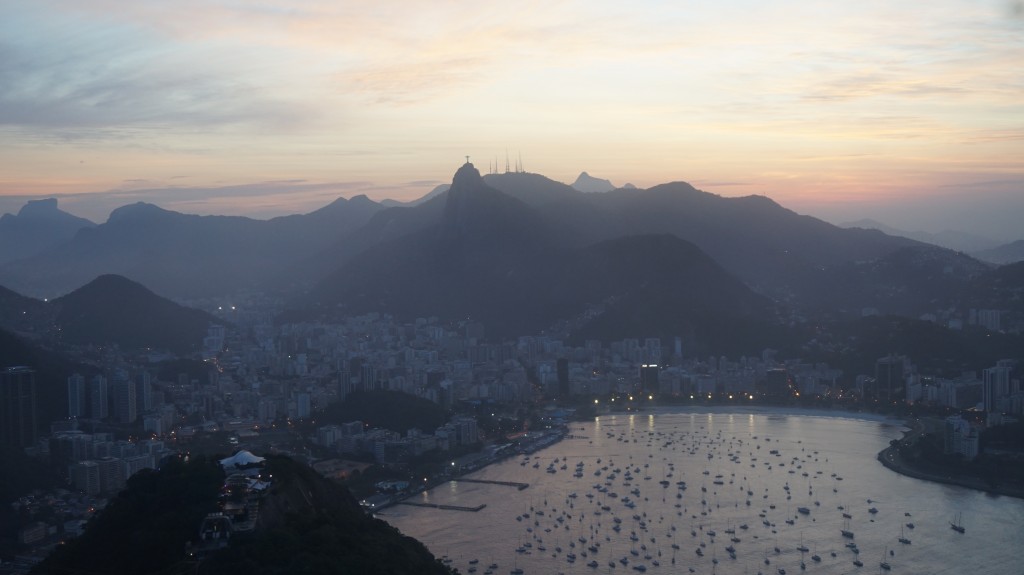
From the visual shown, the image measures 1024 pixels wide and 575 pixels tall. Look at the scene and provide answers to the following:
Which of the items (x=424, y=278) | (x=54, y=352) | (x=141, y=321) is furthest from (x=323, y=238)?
(x=54, y=352)

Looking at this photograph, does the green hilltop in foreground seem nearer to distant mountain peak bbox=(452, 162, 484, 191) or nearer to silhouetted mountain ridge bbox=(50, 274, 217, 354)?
silhouetted mountain ridge bbox=(50, 274, 217, 354)

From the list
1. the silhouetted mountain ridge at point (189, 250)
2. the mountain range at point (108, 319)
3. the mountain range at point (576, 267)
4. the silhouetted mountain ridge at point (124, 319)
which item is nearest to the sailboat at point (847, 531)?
the mountain range at point (576, 267)

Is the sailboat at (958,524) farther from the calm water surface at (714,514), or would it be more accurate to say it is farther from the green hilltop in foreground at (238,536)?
the green hilltop in foreground at (238,536)

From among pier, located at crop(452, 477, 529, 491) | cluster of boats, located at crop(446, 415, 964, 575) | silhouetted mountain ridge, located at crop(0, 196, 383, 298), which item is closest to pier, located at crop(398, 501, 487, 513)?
cluster of boats, located at crop(446, 415, 964, 575)

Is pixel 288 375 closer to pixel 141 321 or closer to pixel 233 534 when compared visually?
pixel 141 321

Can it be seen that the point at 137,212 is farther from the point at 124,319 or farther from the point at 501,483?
the point at 501,483
